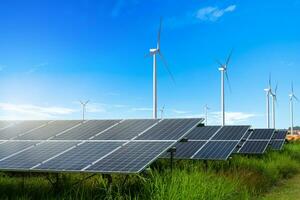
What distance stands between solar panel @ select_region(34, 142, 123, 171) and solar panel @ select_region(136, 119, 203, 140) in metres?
0.98

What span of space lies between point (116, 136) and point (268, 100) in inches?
1408

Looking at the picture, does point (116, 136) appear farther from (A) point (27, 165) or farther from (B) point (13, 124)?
(B) point (13, 124)

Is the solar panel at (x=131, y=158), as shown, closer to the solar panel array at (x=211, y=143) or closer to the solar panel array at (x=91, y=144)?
the solar panel array at (x=91, y=144)

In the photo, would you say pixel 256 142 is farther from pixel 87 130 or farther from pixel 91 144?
pixel 91 144

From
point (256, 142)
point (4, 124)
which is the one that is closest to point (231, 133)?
point (256, 142)

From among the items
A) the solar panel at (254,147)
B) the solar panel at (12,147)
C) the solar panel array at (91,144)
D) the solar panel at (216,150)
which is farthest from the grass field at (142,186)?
the solar panel at (254,147)

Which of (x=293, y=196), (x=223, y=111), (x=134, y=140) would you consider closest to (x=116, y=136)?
(x=134, y=140)

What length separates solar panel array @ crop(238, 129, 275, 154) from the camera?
2570 cm

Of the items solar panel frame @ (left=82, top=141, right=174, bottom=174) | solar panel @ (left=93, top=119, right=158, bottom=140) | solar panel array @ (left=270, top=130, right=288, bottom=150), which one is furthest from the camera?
solar panel array @ (left=270, top=130, right=288, bottom=150)

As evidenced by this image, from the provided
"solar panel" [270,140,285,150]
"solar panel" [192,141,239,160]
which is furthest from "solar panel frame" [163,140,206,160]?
"solar panel" [270,140,285,150]

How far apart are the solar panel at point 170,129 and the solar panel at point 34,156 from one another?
2.17 m

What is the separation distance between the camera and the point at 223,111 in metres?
33.6

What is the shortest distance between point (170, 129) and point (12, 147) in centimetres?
466

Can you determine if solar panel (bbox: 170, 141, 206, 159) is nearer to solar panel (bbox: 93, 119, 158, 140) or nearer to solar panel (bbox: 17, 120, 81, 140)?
solar panel (bbox: 93, 119, 158, 140)
